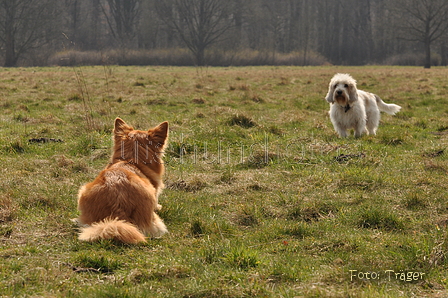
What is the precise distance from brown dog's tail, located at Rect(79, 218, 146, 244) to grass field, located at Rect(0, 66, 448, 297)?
0.27ft

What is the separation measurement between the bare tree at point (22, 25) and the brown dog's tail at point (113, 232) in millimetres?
39950

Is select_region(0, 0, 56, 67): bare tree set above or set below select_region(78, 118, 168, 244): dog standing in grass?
above

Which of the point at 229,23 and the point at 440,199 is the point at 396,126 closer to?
the point at 440,199

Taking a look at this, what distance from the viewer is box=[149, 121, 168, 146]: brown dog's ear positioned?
519 cm

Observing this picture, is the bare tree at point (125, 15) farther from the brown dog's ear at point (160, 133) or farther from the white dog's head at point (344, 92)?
the brown dog's ear at point (160, 133)

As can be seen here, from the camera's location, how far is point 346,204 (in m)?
5.39

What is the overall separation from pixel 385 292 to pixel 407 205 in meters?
2.35

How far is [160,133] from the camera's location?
5227mm

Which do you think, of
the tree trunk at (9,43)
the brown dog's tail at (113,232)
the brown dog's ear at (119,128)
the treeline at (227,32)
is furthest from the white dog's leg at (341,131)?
the tree trunk at (9,43)

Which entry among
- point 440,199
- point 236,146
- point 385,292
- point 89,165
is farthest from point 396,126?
point 385,292

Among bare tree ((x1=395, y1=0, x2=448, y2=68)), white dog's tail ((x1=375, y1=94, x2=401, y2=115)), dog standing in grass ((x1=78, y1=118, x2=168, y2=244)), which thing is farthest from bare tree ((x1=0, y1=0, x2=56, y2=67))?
dog standing in grass ((x1=78, y1=118, x2=168, y2=244))

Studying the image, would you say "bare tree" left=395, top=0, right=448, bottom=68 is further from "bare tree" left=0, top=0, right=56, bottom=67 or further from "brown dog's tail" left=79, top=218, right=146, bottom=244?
"brown dog's tail" left=79, top=218, right=146, bottom=244

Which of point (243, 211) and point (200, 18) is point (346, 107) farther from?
point (200, 18)

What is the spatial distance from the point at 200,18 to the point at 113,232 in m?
49.3
